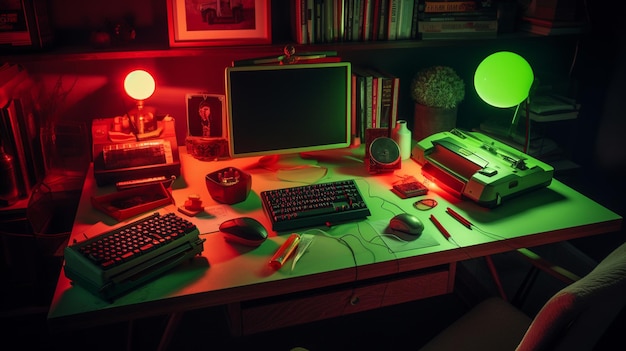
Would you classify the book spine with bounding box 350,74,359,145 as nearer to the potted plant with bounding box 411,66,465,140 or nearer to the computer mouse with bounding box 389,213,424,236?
the potted plant with bounding box 411,66,465,140

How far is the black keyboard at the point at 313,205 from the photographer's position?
1721 mm

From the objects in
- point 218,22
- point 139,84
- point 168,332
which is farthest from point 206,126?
point 168,332

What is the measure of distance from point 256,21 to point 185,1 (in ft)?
0.88

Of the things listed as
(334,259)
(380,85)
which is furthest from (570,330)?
(380,85)

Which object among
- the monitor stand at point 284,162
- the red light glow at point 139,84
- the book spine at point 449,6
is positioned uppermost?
the book spine at point 449,6

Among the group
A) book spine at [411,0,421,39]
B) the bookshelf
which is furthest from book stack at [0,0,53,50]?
→ book spine at [411,0,421,39]

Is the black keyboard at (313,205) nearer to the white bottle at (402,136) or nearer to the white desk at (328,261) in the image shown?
the white desk at (328,261)

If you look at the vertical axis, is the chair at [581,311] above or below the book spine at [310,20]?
below

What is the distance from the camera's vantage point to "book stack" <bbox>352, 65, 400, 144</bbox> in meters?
2.23

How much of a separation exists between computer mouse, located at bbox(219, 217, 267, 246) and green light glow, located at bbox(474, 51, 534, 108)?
3.15ft

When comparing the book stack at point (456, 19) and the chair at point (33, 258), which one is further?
the book stack at point (456, 19)

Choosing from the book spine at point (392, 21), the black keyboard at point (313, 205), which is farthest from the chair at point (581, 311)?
the book spine at point (392, 21)

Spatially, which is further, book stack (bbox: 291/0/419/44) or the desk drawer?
book stack (bbox: 291/0/419/44)

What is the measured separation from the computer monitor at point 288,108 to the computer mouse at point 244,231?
1.45 feet
